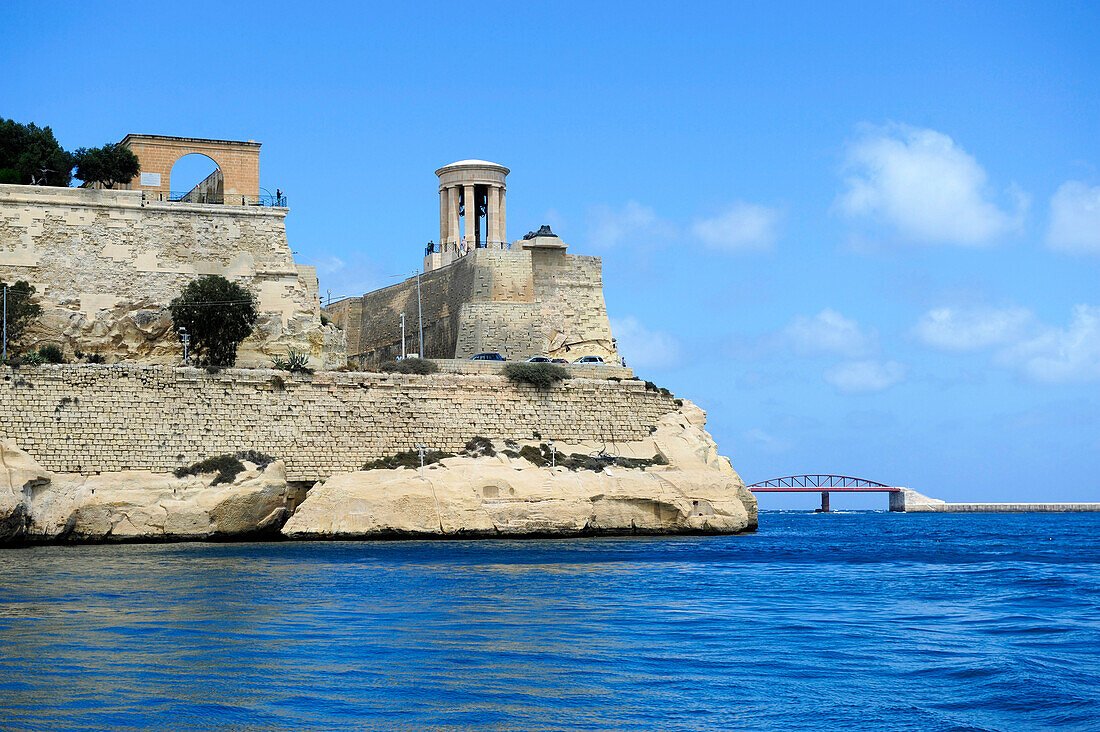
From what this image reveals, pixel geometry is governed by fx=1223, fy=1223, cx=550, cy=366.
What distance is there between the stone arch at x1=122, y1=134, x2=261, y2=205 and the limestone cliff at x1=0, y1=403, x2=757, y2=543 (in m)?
10.9

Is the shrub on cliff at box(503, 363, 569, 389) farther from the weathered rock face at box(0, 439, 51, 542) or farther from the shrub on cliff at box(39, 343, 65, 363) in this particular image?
the weathered rock face at box(0, 439, 51, 542)

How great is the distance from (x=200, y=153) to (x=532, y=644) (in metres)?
26.4

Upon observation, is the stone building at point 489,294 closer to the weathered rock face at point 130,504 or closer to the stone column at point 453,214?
the stone column at point 453,214

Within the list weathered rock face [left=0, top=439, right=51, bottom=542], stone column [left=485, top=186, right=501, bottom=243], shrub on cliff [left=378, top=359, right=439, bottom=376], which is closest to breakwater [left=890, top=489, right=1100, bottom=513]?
stone column [left=485, top=186, right=501, bottom=243]

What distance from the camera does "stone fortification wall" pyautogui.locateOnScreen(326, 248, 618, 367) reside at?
3725 centimetres

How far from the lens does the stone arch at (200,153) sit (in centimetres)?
3519

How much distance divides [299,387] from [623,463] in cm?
822

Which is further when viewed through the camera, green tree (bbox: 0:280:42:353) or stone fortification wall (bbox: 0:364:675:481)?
green tree (bbox: 0:280:42:353)

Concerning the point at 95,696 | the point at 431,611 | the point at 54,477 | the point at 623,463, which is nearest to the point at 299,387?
the point at 54,477

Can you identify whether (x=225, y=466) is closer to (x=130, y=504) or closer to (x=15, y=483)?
(x=130, y=504)

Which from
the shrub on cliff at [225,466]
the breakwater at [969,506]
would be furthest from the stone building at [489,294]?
the breakwater at [969,506]

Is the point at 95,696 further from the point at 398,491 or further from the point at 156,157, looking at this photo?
the point at 156,157

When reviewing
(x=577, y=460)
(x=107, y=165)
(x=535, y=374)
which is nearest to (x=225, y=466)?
(x=535, y=374)

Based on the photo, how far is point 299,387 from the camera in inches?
1155
